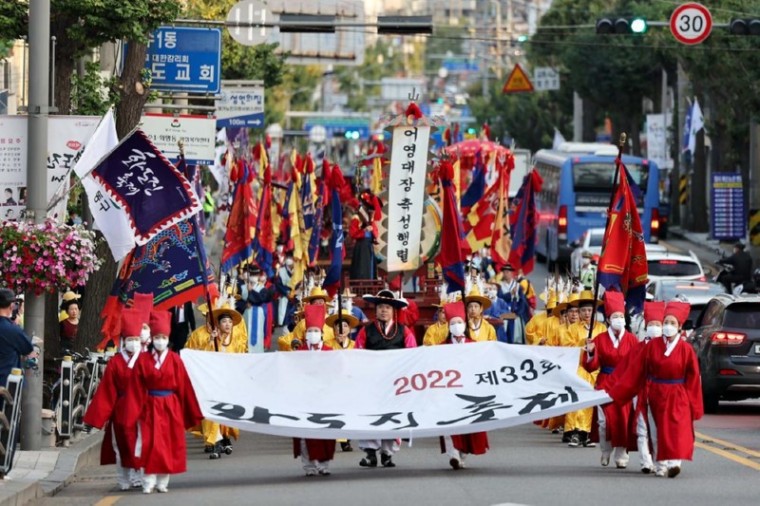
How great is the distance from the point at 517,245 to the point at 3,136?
14113 mm

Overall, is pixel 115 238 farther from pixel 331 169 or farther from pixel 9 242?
pixel 331 169

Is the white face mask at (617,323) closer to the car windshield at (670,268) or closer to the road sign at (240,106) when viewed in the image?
the car windshield at (670,268)

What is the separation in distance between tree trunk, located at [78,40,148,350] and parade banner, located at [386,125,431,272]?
3.74 meters

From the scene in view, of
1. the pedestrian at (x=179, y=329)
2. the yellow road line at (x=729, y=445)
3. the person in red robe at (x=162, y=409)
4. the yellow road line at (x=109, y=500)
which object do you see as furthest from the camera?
the pedestrian at (x=179, y=329)

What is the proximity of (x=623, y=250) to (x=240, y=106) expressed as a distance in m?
20.0

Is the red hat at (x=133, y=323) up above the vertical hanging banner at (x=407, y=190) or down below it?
below

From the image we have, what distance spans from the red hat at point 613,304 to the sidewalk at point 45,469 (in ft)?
16.0

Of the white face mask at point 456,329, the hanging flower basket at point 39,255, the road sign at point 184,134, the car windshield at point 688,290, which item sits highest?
the road sign at point 184,134

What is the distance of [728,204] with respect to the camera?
174 ft

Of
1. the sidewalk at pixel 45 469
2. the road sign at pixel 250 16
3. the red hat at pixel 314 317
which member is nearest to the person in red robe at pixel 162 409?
the sidewalk at pixel 45 469

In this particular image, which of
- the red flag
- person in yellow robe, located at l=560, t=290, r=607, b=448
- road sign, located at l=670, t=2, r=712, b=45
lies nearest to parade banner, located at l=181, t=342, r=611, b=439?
the red flag

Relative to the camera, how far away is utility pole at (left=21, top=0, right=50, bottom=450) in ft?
58.3

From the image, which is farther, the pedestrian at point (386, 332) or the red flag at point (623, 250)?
the red flag at point (623, 250)

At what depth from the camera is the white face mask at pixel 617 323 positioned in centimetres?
1749
